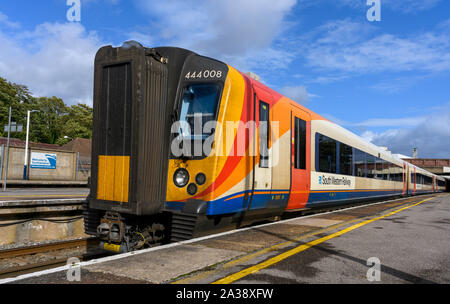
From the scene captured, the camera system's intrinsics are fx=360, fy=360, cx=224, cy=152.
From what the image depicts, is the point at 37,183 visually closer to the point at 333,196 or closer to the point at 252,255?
the point at 333,196

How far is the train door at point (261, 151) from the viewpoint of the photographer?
657cm

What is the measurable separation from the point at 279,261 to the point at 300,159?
15.1 ft

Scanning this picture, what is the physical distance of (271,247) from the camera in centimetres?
534

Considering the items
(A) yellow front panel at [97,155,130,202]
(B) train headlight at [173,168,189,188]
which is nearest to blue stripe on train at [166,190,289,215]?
(B) train headlight at [173,168,189,188]

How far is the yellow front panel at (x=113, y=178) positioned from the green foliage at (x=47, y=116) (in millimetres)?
58683

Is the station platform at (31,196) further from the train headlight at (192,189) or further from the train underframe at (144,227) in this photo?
the train headlight at (192,189)

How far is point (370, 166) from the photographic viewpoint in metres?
16.5

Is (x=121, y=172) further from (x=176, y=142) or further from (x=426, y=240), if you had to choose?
(x=426, y=240)

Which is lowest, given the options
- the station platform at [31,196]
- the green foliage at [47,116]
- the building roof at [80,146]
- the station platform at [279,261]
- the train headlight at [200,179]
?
the station platform at [279,261]

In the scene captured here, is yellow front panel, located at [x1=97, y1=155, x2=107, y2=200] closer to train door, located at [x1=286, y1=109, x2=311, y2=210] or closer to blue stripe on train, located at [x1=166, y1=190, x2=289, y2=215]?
blue stripe on train, located at [x1=166, y1=190, x2=289, y2=215]

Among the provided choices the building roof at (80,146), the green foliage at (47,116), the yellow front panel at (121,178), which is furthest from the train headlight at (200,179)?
the green foliage at (47,116)

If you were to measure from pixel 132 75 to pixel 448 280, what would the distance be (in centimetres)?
489

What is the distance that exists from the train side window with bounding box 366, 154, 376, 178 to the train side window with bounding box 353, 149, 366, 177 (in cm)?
80
